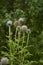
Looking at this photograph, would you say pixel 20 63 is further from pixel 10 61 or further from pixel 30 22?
pixel 30 22

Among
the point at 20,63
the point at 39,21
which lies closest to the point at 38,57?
the point at 20,63

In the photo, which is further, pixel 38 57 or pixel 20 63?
pixel 38 57

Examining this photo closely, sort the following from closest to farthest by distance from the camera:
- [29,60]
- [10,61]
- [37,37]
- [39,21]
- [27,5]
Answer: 1. [10,61]
2. [29,60]
3. [37,37]
4. [39,21]
5. [27,5]

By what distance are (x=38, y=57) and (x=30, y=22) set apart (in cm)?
68

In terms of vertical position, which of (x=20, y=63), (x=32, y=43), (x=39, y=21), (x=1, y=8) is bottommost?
(x=20, y=63)

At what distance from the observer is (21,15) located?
12.3 ft

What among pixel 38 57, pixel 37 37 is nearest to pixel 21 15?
pixel 37 37

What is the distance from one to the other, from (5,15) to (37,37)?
58cm

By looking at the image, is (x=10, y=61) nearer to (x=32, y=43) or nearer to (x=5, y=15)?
(x=32, y=43)

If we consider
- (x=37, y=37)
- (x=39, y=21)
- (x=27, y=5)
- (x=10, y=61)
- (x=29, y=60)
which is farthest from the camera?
(x=27, y=5)

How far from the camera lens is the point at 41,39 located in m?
3.47

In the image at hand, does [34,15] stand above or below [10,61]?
above

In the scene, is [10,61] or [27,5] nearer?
[10,61]

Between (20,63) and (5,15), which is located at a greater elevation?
(5,15)
